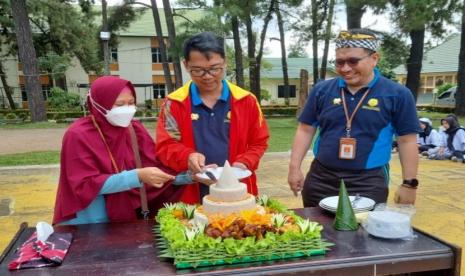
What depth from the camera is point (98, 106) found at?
7.17ft

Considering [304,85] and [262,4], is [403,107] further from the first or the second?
[262,4]

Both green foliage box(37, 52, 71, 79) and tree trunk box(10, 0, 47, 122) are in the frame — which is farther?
green foliage box(37, 52, 71, 79)

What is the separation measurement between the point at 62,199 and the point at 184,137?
689 mm

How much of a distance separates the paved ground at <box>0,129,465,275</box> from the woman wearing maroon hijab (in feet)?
7.82

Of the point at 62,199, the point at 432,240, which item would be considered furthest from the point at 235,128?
the point at 432,240

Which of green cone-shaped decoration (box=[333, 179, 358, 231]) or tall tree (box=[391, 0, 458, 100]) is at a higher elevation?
tall tree (box=[391, 0, 458, 100])

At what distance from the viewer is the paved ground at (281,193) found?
14.8 ft

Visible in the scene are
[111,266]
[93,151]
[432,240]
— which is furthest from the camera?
[93,151]

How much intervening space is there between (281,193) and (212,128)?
3.62m

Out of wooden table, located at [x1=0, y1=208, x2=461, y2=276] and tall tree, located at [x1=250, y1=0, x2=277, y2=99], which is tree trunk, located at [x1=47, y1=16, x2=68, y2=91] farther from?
wooden table, located at [x1=0, y1=208, x2=461, y2=276]

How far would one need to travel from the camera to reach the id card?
97.7 inches

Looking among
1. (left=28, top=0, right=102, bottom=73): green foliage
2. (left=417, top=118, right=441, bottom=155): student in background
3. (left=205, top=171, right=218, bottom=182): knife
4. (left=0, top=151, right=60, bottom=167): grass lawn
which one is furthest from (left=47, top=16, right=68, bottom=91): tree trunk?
(left=205, top=171, right=218, bottom=182): knife

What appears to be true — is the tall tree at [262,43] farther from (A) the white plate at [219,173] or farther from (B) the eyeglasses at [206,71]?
(A) the white plate at [219,173]

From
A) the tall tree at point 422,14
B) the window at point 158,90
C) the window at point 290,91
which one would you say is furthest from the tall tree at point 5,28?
the window at point 290,91
